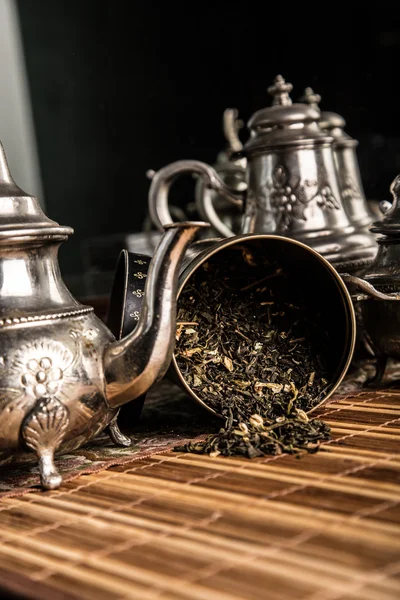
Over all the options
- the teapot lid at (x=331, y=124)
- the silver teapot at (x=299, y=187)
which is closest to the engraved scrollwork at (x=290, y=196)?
the silver teapot at (x=299, y=187)

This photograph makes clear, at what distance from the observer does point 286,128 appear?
156 cm

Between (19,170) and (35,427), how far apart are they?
2504 mm

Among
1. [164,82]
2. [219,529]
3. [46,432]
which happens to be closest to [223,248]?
[46,432]

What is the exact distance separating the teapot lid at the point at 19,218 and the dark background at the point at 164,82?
138 cm

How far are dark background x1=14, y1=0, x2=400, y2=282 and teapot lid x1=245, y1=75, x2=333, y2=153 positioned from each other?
2.38 ft

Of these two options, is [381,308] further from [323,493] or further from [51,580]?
[51,580]

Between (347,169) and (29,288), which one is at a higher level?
(347,169)

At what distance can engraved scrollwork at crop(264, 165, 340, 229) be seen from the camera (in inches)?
61.1

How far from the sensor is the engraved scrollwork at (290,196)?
1.55 metres

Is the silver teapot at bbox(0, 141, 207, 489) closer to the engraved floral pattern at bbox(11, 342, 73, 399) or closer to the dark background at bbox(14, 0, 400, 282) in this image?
Result: the engraved floral pattern at bbox(11, 342, 73, 399)

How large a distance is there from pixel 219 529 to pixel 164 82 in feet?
7.73

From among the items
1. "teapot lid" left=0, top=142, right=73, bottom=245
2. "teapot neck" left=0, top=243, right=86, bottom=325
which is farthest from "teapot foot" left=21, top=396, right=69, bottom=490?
"teapot lid" left=0, top=142, right=73, bottom=245

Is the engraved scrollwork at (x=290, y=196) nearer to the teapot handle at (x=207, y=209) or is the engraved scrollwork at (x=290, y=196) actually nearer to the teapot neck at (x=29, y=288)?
the teapot handle at (x=207, y=209)

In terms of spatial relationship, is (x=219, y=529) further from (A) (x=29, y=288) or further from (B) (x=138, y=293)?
(B) (x=138, y=293)
